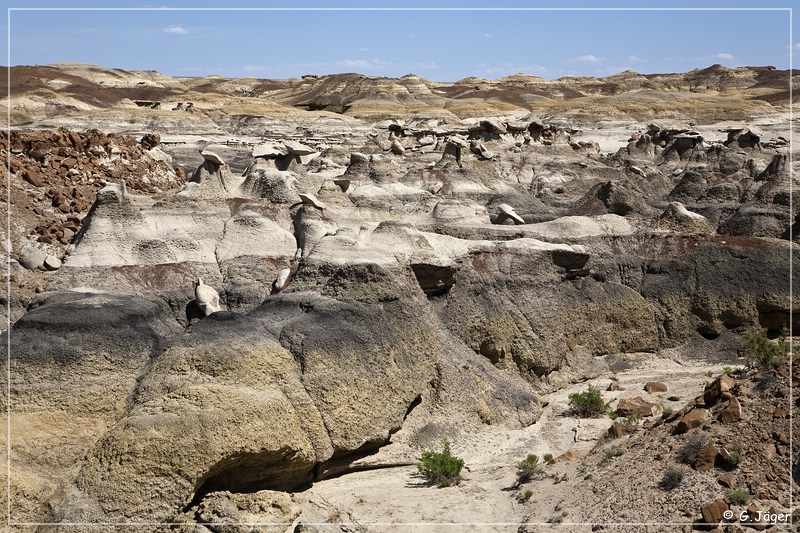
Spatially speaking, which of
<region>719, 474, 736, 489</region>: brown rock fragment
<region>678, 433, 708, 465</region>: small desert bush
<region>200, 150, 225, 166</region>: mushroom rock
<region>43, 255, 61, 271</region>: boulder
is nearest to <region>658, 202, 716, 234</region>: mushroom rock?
<region>200, 150, 225, 166</region>: mushroom rock

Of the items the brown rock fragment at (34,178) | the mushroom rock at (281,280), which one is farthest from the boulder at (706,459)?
the brown rock fragment at (34,178)

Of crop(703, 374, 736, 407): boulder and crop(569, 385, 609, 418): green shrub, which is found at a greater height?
crop(703, 374, 736, 407): boulder

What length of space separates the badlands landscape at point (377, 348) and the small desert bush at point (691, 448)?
0.04 meters

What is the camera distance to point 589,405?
17344mm

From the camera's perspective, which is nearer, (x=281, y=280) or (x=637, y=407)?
(x=637, y=407)

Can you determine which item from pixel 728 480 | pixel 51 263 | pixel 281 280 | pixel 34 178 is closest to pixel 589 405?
pixel 728 480

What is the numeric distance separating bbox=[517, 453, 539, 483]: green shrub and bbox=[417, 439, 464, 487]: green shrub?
3.08ft

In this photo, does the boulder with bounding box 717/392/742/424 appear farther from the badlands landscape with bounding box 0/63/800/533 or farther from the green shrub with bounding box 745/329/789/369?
the green shrub with bounding box 745/329/789/369

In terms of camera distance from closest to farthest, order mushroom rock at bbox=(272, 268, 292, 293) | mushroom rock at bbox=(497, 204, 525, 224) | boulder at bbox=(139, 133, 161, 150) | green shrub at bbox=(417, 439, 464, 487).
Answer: green shrub at bbox=(417, 439, 464, 487)
mushroom rock at bbox=(272, 268, 292, 293)
mushroom rock at bbox=(497, 204, 525, 224)
boulder at bbox=(139, 133, 161, 150)

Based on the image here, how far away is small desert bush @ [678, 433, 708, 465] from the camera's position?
12320 millimetres

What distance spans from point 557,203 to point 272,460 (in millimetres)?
22450

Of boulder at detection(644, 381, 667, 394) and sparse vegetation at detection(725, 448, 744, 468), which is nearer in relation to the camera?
sparse vegetation at detection(725, 448, 744, 468)

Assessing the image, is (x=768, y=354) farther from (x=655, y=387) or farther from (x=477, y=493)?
(x=477, y=493)

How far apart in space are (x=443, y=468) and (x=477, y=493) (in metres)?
0.71
